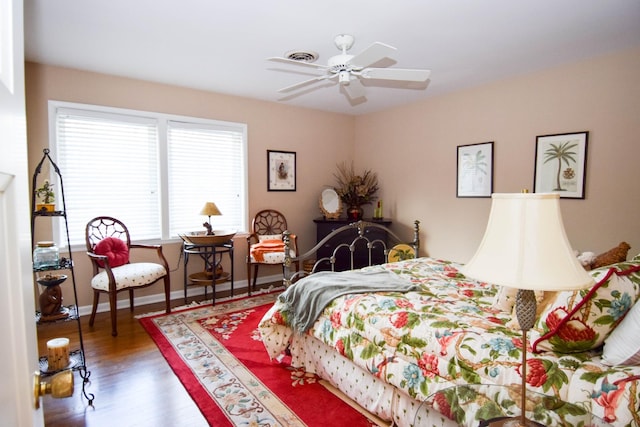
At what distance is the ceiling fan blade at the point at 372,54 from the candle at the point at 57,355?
2.51m

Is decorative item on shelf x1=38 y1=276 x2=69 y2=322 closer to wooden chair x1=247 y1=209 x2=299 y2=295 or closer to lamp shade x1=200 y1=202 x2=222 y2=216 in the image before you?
lamp shade x1=200 y1=202 x2=222 y2=216

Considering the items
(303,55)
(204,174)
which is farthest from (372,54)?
(204,174)

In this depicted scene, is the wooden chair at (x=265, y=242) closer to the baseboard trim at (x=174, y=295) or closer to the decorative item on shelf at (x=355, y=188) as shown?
the baseboard trim at (x=174, y=295)

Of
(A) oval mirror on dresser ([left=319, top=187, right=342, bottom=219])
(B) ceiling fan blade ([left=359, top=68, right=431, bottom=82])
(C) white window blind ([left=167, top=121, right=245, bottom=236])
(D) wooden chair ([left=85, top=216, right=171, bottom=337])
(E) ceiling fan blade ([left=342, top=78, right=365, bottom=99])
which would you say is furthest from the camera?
(A) oval mirror on dresser ([left=319, top=187, right=342, bottom=219])

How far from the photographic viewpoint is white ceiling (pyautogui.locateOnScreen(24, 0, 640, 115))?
236 cm

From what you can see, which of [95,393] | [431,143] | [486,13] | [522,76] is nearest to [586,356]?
[486,13]

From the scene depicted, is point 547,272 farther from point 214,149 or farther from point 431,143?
point 214,149

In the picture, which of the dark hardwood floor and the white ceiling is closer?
the dark hardwood floor

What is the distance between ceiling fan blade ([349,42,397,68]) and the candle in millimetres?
2507

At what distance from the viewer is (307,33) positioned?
2721 millimetres

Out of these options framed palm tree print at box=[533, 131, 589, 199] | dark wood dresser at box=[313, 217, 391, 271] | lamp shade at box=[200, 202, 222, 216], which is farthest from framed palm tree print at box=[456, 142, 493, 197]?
lamp shade at box=[200, 202, 222, 216]

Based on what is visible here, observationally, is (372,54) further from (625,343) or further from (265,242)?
(265,242)

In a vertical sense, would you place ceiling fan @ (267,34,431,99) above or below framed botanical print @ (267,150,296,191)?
above

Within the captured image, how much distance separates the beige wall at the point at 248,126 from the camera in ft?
11.3
